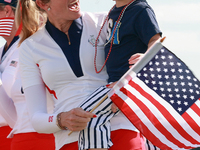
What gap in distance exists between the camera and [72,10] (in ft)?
9.66

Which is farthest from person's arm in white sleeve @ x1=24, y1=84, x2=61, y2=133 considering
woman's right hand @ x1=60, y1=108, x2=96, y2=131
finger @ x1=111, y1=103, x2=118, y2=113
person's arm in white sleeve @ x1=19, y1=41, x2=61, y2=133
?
finger @ x1=111, y1=103, x2=118, y2=113

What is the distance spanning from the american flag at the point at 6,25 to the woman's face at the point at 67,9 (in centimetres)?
152

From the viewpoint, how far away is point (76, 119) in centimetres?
256

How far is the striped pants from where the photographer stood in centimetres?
251

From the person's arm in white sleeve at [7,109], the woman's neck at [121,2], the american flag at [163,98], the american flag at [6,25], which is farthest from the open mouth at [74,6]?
the american flag at [6,25]

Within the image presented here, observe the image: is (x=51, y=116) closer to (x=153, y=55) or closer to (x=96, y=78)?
(x=96, y=78)

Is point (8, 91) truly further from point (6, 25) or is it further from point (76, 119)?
point (76, 119)

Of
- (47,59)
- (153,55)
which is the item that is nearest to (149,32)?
(153,55)

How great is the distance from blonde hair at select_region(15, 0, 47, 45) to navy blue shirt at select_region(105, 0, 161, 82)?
74 cm

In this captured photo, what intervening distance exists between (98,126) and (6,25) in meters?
2.30

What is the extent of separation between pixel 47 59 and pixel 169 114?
3.26ft

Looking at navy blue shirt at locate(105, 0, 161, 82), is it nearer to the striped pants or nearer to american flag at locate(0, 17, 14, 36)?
the striped pants

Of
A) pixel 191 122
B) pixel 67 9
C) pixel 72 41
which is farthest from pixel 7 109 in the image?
pixel 191 122

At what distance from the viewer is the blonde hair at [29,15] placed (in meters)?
3.23
